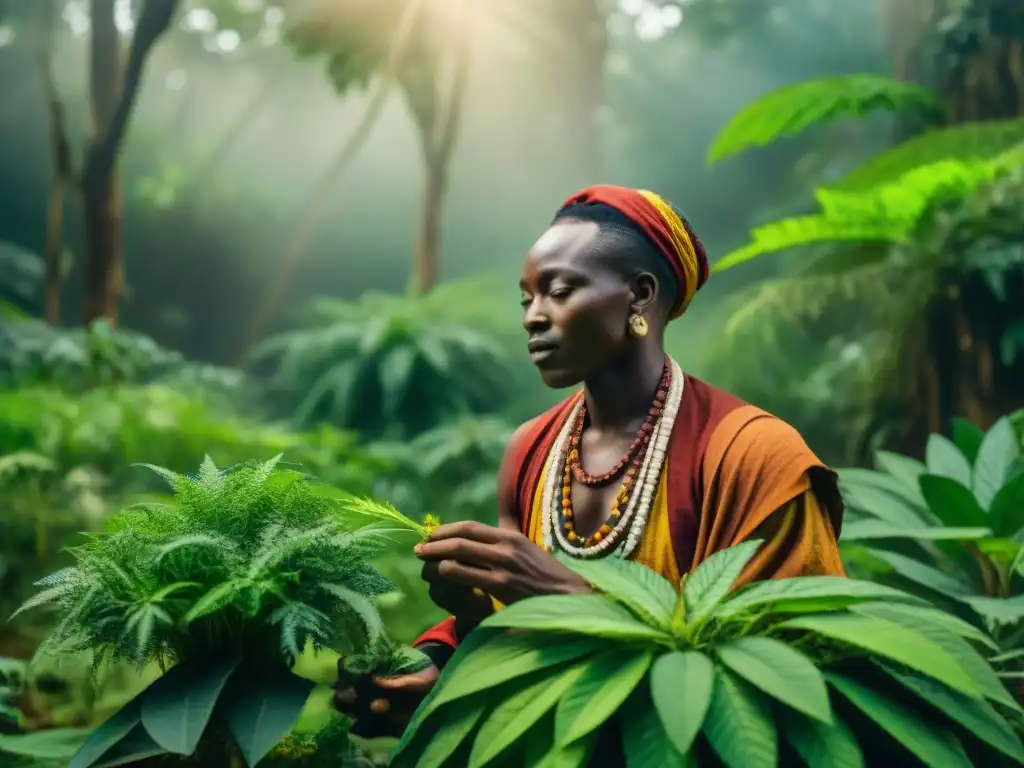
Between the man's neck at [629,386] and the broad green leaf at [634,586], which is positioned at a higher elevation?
the man's neck at [629,386]

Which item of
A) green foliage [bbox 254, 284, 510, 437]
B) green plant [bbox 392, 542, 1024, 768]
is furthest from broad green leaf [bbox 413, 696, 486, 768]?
green foliage [bbox 254, 284, 510, 437]

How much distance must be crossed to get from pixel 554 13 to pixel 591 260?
6.11 m

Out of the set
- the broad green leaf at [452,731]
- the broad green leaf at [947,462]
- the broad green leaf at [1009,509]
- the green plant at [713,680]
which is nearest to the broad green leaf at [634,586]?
the green plant at [713,680]

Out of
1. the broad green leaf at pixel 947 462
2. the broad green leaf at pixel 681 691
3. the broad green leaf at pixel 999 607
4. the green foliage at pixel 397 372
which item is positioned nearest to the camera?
the broad green leaf at pixel 681 691

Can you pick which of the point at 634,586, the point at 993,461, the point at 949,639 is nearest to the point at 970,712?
the point at 949,639

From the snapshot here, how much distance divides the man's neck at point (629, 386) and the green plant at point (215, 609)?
49 centimetres

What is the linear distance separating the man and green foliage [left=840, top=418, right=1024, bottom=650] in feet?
2.16

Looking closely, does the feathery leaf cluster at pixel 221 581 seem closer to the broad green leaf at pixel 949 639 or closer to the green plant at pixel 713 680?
the green plant at pixel 713 680

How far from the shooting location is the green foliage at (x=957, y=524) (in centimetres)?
195

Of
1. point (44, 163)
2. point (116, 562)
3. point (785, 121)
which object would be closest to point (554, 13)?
point (785, 121)

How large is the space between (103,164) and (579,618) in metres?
5.63

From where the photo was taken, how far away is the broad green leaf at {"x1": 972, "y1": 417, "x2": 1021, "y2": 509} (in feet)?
7.06

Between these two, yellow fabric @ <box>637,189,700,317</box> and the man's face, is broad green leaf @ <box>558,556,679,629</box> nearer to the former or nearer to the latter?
the man's face

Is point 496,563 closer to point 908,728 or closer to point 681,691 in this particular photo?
point 681,691
